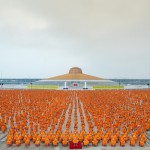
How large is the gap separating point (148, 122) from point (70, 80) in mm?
69597

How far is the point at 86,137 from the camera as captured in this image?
13539mm

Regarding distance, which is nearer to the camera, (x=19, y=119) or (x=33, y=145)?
(x=33, y=145)

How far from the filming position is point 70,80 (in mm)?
87812

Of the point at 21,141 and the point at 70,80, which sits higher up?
the point at 70,80

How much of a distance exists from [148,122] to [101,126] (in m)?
4.36

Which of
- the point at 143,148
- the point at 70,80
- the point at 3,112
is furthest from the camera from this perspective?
the point at 70,80

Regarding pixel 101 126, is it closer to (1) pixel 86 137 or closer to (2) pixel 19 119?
(1) pixel 86 137

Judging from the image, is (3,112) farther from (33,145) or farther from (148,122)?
(148,122)

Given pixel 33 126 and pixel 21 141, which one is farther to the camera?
pixel 33 126

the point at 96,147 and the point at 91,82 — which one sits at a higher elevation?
the point at 91,82

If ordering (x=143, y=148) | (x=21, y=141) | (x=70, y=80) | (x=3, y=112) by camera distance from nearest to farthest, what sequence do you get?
(x=143, y=148)
(x=21, y=141)
(x=3, y=112)
(x=70, y=80)

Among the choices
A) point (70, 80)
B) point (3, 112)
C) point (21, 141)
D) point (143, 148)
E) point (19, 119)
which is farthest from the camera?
point (70, 80)

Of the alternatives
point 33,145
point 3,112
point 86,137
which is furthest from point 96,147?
point 3,112

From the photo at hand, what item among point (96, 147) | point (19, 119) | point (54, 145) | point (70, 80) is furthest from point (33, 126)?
point (70, 80)
